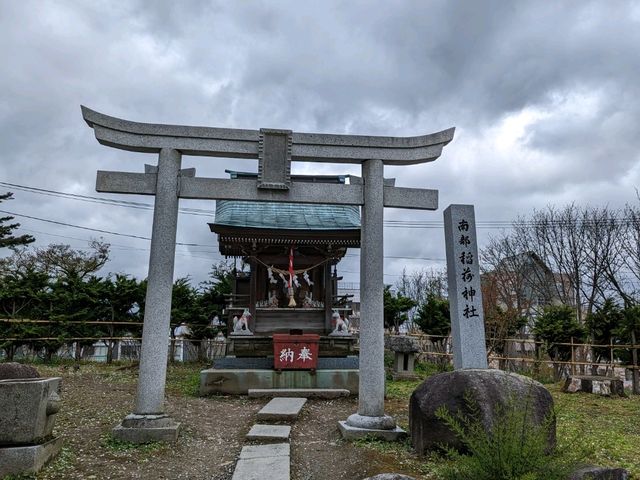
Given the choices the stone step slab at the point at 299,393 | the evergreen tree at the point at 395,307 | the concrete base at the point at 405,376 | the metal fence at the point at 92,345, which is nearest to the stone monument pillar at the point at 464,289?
the stone step slab at the point at 299,393

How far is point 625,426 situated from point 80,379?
1245cm

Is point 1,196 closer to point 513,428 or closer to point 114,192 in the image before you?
point 114,192

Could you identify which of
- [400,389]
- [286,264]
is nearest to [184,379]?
[286,264]

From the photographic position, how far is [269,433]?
6.61 m

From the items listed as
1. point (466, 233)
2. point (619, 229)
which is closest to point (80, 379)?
point (466, 233)

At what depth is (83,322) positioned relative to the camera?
597 inches

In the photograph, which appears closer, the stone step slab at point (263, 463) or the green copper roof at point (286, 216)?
the stone step slab at point (263, 463)

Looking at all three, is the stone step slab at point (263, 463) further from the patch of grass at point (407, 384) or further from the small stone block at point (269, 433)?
the patch of grass at point (407, 384)

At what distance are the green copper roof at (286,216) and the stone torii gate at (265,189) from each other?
4805mm

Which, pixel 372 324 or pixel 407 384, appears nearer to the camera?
pixel 372 324

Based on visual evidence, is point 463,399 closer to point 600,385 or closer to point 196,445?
point 196,445

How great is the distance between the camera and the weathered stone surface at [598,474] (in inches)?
144

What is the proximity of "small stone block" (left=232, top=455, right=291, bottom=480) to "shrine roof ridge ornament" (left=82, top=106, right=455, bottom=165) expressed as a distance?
171 inches

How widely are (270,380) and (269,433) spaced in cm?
427
